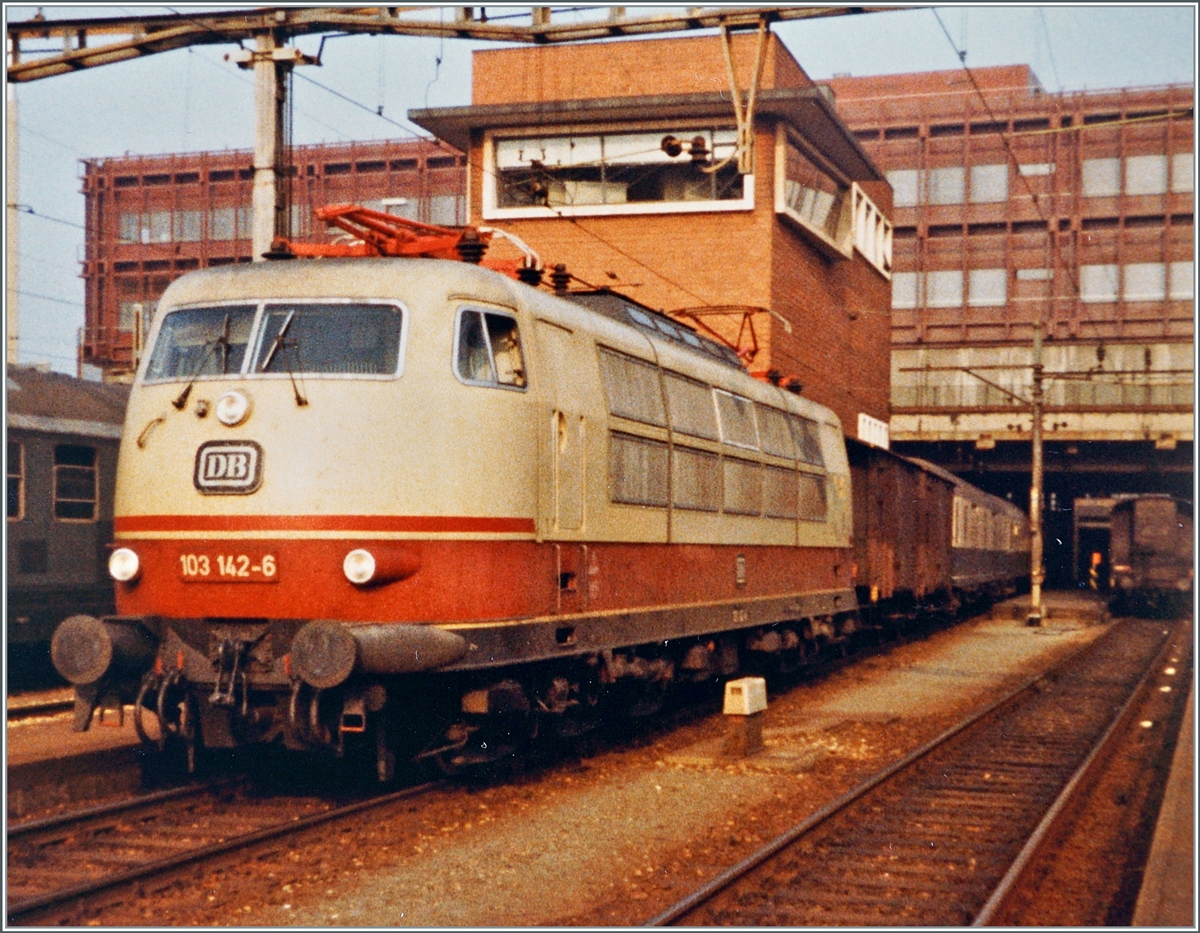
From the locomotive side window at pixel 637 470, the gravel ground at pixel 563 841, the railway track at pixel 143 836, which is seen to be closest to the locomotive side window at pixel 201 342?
the railway track at pixel 143 836

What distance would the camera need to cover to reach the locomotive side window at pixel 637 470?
1114 centimetres

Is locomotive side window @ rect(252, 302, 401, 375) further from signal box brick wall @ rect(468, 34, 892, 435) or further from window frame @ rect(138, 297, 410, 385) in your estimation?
signal box brick wall @ rect(468, 34, 892, 435)

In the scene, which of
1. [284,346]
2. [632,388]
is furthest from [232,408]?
[632,388]

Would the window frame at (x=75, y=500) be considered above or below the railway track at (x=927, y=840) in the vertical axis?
above

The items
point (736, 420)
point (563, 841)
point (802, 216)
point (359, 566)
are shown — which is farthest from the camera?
point (802, 216)

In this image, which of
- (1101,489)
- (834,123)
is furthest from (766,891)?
(1101,489)

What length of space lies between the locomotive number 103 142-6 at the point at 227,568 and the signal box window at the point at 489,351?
5.74 ft

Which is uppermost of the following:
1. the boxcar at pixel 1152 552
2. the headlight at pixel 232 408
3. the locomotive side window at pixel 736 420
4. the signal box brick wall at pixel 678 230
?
the signal box brick wall at pixel 678 230

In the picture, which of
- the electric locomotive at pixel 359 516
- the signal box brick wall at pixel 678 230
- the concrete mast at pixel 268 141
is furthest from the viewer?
the signal box brick wall at pixel 678 230

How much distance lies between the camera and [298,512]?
8945 mm

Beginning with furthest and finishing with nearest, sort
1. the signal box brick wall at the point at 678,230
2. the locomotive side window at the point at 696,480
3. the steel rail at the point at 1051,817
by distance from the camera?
the signal box brick wall at the point at 678,230 → the locomotive side window at the point at 696,480 → the steel rail at the point at 1051,817

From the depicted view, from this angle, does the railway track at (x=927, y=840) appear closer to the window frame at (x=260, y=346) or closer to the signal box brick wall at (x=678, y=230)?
the window frame at (x=260, y=346)

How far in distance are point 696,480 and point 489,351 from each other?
3.69 m

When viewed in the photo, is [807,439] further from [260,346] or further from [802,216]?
[802,216]
